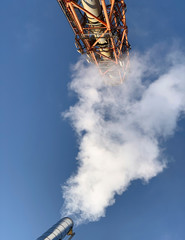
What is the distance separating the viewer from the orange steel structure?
11.9 metres

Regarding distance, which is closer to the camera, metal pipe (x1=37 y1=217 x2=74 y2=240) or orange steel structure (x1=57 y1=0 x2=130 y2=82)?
orange steel structure (x1=57 y1=0 x2=130 y2=82)

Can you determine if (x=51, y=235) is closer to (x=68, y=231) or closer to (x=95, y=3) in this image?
(x=68, y=231)

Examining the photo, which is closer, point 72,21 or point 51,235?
point 72,21

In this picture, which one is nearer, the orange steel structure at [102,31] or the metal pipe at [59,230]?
the orange steel structure at [102,31]

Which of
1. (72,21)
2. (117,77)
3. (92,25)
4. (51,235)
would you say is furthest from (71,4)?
(51,235)

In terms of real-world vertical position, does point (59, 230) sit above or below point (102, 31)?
below

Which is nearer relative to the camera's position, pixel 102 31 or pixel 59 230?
pixel 102 31

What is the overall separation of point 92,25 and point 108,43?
2705 mm

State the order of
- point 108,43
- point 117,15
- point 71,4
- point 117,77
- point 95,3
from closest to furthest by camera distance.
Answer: point 71,4 → point 95,3 → point 117,15 → point 108,43 → point 117,77

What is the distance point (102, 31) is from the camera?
A: 1434cm

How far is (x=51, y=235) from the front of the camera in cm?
1673

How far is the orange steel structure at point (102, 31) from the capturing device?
11926 millimetres

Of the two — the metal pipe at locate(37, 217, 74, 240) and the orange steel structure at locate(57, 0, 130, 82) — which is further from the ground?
the orange steel structure at locate(57, 0, 130, 82)

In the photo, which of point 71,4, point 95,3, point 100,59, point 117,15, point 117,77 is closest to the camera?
point 71,4
